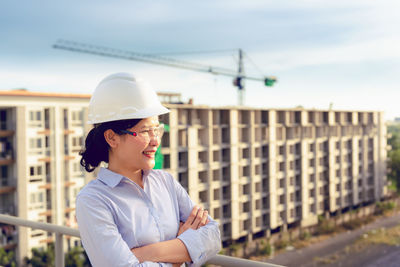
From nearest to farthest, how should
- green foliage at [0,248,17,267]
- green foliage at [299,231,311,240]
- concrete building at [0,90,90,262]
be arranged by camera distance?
green foliage at [0,248,17,267]
concrete building at [0,90,90,262]
green foliage at [299,231,311,240]

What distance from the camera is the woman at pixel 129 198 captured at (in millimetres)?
1560

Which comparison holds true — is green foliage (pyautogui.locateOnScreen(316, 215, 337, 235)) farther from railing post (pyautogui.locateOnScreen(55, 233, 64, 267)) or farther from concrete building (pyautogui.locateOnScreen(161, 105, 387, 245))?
railing post (pyautogui.locateOnScreen(55, 233, 64, 267))

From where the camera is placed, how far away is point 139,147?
1.68 m

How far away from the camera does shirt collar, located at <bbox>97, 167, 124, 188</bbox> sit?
1656mm

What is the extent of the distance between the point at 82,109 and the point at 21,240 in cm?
931

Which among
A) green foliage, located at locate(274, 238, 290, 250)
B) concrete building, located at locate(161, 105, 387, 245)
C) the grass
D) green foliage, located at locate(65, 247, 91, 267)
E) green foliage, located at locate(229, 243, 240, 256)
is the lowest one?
the grass

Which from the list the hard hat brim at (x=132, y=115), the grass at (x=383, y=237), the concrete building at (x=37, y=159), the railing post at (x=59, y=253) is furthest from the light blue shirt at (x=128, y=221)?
the grass at (x=383, y=237)

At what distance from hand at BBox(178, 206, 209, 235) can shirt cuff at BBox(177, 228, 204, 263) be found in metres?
0.05

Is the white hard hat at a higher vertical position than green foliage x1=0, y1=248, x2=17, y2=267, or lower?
higher

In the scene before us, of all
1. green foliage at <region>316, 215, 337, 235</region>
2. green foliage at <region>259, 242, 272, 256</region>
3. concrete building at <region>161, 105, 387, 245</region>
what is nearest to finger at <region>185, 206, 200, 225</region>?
concrete building at <region>161, 105, 387, 245</region>

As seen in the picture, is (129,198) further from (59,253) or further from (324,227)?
(324,227)

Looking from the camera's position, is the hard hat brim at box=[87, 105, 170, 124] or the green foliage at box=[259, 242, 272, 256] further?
the green foliage at box=[259, 242, 272, 256]

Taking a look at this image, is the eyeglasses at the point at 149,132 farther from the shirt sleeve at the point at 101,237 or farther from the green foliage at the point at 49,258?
the green foliage at the point at 49,258

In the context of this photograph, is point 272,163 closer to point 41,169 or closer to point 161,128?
point 41,169
